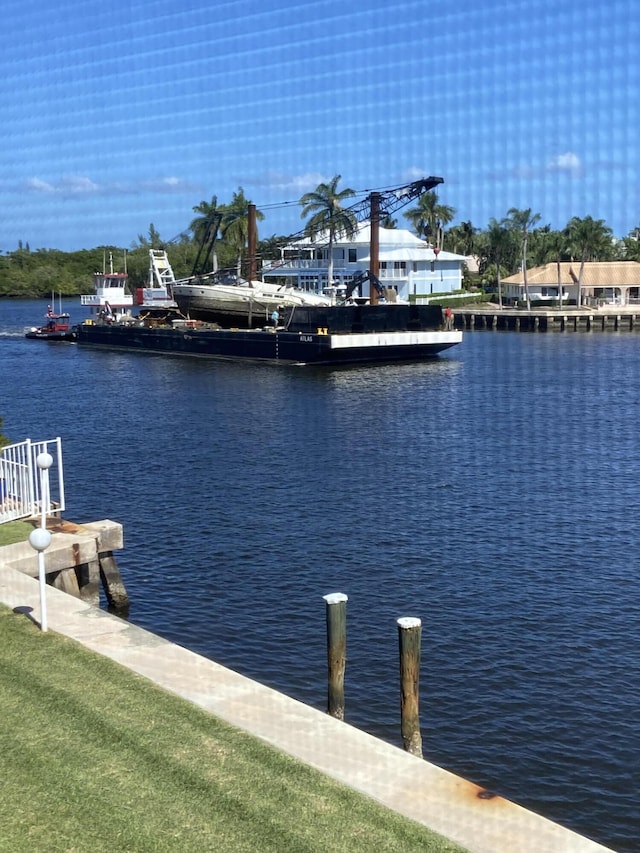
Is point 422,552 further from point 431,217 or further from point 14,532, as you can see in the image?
point 431,217

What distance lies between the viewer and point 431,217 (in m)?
151

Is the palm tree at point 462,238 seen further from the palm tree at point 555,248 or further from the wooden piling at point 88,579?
the wooden piling at point 88,579

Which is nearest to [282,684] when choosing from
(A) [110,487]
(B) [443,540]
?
(B) [443,540]

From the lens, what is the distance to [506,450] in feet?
114

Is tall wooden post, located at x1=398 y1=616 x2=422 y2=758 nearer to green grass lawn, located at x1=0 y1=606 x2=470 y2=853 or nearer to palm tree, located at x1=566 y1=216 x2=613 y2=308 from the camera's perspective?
green grass lawn, located at x1=0 y1=606 x2=470 y2=853

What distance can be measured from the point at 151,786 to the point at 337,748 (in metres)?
1.86

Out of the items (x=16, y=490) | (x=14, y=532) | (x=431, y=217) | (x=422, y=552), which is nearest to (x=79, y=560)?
(x=14, y=532)

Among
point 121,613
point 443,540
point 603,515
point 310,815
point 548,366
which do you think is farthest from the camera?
point 548,366

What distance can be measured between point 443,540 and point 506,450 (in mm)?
12985

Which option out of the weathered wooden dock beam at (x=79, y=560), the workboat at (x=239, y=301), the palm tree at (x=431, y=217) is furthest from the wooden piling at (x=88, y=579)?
the palm tree at (x=431, y=217)

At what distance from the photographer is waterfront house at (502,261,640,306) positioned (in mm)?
118875

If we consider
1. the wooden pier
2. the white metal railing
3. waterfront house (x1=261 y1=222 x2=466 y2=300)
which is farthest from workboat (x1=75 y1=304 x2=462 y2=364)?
the white metal railing

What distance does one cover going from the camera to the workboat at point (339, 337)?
2562 inches

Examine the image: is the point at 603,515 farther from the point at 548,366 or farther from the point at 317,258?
the point at 317,258
